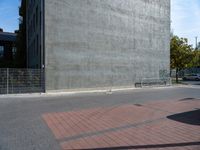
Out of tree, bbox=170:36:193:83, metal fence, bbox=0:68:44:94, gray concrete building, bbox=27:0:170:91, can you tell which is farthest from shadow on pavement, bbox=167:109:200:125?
tree, bbox=170:36:193:83

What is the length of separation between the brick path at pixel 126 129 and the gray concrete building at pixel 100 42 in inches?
438

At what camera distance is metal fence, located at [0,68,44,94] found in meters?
18.8

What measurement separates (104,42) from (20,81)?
867 centimetres

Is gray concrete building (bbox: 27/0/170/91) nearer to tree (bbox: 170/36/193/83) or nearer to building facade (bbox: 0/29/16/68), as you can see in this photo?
tree (bbox: 170/36/193/83)

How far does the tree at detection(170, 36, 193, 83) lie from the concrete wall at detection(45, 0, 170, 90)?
284 inches

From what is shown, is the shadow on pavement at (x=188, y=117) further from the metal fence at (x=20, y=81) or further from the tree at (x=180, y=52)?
the tree at (x=180, y=52)

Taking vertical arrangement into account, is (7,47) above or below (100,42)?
above

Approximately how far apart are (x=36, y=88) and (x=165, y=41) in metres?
17.0

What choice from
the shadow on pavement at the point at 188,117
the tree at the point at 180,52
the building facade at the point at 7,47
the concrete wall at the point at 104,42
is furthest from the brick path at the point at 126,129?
the building facade at the point at 7,47

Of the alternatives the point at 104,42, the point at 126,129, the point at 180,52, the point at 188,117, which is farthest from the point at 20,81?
the point at 180,52

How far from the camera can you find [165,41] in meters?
31.1

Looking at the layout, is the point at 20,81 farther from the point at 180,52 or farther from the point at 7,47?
the point at 7,47

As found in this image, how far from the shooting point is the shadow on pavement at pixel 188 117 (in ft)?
29.5

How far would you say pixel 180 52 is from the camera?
3781 centimetres
